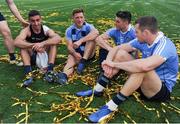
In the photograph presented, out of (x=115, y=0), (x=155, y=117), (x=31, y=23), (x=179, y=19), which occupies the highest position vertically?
(x=31, y=23)

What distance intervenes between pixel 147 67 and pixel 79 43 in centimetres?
336

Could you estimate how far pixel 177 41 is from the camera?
13508 millimetres

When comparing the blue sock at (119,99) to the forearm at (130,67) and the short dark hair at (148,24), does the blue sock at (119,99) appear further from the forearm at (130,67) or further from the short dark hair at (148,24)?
the short dark hair at (148,24)

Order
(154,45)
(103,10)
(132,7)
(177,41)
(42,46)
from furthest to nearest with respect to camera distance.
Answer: (132,7), (103,10), (177,41), (42,46), (154,45)

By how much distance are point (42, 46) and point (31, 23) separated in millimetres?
652

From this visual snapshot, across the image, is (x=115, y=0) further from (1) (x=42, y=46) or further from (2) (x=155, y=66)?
(2) (x=155, y=66)

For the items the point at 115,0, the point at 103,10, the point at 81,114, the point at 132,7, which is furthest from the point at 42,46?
the point at 115,0

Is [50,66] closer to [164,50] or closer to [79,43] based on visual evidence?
[79,43]

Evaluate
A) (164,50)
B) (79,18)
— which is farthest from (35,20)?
(164,50)

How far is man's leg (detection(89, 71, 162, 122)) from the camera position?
709cm

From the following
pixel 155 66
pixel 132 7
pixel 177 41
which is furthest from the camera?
pixel 132 7

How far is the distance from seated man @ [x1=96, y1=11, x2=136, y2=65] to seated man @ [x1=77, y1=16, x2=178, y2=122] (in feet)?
4.07

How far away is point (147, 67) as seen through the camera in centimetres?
698

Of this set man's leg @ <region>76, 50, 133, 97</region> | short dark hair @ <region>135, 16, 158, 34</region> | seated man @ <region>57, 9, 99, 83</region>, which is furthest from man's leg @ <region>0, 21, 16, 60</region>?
short dark hair @ <region>135, 16, 158, 34</region>
